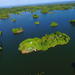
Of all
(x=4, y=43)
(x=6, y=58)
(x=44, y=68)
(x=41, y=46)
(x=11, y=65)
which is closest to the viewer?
(x=44, y=68)

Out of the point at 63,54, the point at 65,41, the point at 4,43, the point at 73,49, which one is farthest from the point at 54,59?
the point at 4,43

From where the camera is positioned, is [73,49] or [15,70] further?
[73,49]

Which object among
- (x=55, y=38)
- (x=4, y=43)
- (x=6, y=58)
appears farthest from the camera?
(x=4, y=43)

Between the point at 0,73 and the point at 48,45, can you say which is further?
the point at 48,45

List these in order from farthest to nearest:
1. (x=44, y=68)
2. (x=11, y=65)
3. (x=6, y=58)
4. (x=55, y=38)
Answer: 1. (x=55, y=38)
2. (x=6, y=58)
3. (x=11, y=65)
4. (x=44, y=68)

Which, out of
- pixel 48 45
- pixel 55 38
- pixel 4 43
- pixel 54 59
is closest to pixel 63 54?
pixel 54 59

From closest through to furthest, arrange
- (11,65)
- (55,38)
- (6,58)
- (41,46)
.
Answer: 1. (11,65)
2. (6,58)
3. (41,46)
4. (55,38)

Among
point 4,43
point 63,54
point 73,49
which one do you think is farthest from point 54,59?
point 4,43

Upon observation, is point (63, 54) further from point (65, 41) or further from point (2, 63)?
point (2, 63)

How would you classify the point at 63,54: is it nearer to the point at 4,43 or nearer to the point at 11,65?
the point at 11,65
